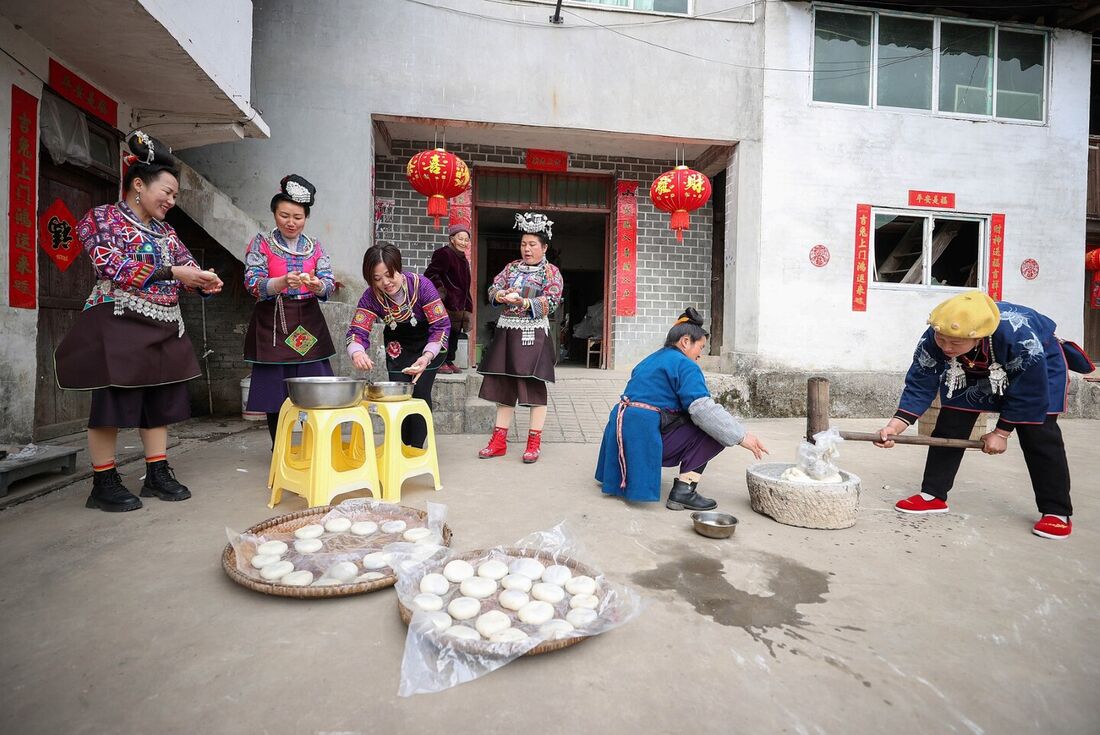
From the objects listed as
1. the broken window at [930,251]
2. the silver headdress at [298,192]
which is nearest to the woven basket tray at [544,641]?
the silver headdress at [298,192]

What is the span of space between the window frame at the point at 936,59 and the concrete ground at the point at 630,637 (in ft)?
19.4

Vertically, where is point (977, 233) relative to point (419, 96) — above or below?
below

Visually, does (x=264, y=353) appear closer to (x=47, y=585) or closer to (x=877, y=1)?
(x=47, y=585)

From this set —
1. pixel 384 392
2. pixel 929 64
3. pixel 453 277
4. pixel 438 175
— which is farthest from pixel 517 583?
pixel 929 64

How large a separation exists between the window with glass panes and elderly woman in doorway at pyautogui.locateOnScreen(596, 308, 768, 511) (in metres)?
5.62

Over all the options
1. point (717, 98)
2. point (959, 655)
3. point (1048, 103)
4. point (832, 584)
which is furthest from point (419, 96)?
point (1048, 103)

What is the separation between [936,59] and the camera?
7281 millimetres

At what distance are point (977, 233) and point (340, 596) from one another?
8.73 metres

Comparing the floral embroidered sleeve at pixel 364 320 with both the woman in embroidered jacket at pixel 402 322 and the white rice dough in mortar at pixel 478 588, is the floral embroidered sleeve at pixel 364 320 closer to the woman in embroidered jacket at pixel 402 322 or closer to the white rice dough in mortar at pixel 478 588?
the woman in embroidered jacket at pixel 402 322

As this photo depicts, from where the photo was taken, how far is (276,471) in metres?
3.16

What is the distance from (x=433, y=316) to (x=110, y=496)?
1.97 m

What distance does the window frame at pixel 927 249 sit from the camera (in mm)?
7234

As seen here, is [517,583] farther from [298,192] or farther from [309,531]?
[298,192]

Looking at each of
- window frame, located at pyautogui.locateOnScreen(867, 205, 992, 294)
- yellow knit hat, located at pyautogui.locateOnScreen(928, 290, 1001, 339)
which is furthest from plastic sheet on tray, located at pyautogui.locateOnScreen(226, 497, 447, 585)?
window frame, located at pyautogui.locateOnScreen(867, 205, 992, 294)
